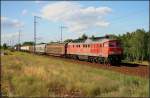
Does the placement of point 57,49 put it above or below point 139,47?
below

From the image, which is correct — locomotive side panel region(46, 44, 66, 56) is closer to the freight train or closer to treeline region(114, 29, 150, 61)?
the freight train

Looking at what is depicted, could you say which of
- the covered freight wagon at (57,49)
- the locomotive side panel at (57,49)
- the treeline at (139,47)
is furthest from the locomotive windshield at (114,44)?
the locomotive side panel at (57,49)

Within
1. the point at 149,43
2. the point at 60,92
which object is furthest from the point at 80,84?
the point at 149,43

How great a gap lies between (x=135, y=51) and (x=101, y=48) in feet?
80.0

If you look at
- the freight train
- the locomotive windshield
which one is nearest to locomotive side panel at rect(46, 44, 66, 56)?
the freight train

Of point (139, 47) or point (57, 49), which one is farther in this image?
point (57, 49)

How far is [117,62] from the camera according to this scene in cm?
3734

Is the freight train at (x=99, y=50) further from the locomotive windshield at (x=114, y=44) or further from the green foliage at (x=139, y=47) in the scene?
the green foliage at (x=139, y=47)

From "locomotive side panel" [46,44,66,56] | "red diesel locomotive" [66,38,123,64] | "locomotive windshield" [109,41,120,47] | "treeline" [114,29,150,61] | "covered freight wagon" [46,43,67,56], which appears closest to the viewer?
"red diesel locomotive" [66,38,123,64]

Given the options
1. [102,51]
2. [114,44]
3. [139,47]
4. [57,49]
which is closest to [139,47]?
[139,47]

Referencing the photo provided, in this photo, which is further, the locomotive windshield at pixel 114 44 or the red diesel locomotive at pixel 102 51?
the locomotive windshield at pixel 114 44

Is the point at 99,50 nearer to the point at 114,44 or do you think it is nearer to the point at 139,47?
the point at 114,44

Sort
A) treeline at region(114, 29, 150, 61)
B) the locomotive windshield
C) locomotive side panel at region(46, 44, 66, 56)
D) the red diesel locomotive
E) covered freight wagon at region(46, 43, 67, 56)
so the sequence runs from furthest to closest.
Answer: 1. locomotive side panel at region(46, 44, 66, 56)
2. covered freight wagon at region(46, 43, 67, 56)
3. treeline at region(114, 29, 150, 61)
4. the locomotive windshield
5. the red diesel locomotive

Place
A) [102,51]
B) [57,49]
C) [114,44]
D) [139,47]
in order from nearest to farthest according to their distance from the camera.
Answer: [114,44] → [102,51] → [139,47] → [57,49]
